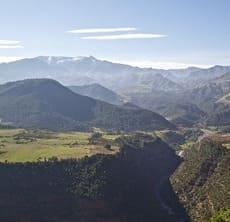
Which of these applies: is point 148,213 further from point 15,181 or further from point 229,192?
point 15,181

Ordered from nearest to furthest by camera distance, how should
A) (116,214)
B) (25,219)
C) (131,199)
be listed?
(25,219) → (116,214) → (131,199)

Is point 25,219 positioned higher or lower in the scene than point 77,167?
lower

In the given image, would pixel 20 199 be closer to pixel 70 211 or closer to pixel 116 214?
pixel 70 211

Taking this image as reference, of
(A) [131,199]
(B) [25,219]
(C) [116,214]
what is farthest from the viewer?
(A) [131,199]

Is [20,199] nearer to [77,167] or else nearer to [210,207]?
[77,167]

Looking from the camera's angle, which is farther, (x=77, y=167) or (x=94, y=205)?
(x=77, y=167)

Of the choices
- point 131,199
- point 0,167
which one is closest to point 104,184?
point 131,199

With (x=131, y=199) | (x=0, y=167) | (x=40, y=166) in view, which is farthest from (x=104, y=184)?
(x=0, y=167)

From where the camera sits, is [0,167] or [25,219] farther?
[0,167]
